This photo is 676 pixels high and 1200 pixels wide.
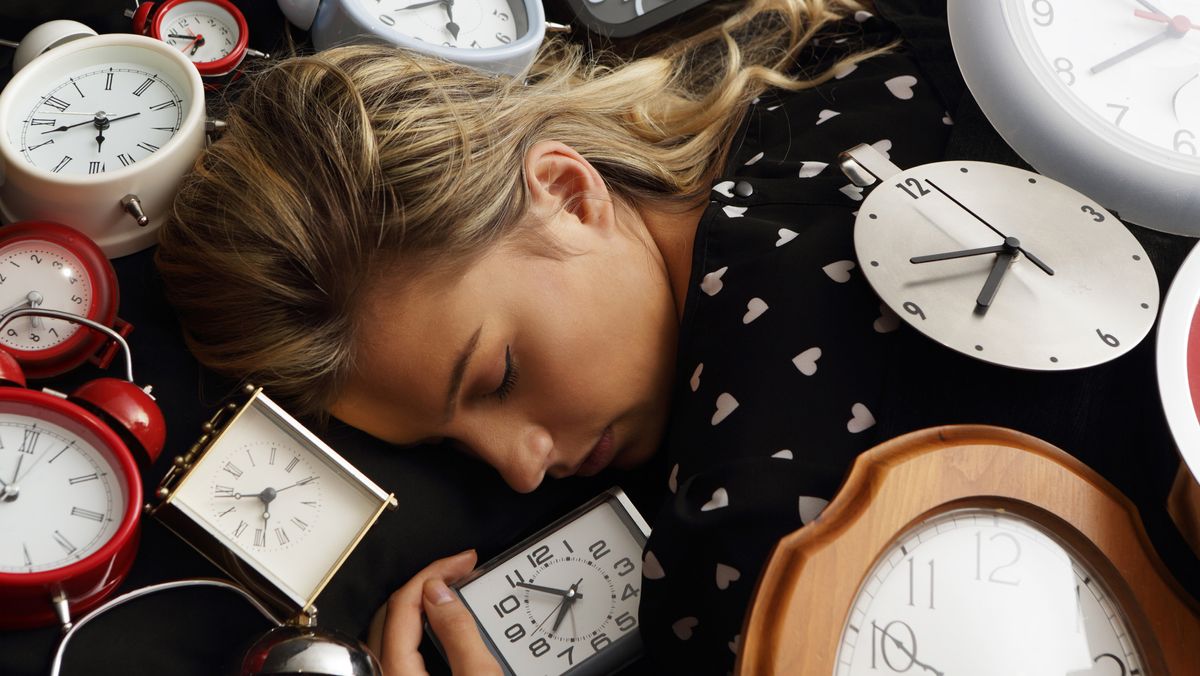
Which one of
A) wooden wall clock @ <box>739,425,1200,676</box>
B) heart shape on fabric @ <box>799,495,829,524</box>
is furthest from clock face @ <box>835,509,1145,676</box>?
heart shape on fabric @ <box>799,495,829,524</box>

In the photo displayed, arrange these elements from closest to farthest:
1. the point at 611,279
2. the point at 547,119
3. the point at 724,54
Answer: the point at 611,279 → the point at 547,119 → the point at 724,54

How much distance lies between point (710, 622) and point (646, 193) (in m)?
0.53

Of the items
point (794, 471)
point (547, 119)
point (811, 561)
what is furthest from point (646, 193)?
point (811, 561)

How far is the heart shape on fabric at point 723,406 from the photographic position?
1033 mm

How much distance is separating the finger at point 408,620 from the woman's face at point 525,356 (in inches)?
4.7

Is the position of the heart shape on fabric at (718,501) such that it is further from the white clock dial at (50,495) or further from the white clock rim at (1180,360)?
the white clock dial at (50,495)

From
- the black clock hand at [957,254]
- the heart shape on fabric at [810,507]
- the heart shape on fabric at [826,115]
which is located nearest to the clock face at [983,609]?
the heart shape on fabric at [810,507]

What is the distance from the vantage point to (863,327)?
3.32 ft

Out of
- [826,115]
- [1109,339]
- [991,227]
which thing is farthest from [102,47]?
[1109,339]

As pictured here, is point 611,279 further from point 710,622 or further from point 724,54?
point 724,54

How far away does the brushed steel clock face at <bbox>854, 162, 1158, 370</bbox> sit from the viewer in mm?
906

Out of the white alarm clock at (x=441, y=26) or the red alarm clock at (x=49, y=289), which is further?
the white alarm clock at (x=441, y=26)

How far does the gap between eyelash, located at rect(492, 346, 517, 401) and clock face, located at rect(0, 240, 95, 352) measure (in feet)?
1.41

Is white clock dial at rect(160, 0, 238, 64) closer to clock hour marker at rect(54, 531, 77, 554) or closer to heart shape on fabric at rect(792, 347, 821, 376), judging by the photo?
clock hour marker at rect(54, 531, 77, 554)
